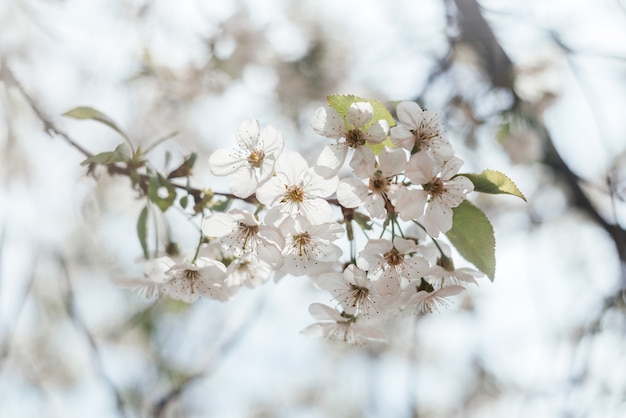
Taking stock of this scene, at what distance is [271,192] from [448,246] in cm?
34

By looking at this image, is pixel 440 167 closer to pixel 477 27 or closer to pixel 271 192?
pixel 271 192

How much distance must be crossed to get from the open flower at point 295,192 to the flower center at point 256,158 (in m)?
0.03

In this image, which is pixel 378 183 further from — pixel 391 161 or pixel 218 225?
pixel 218 225

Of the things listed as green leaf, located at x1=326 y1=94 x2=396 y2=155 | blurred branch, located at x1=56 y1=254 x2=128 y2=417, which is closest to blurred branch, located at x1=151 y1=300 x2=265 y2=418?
blurred branch, located at x1=56 y1=254 x2=128 y2=417

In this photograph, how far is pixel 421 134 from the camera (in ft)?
2.91

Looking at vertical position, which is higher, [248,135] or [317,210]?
[248,135]

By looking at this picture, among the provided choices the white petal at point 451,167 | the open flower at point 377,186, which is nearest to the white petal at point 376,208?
the open flower at point 377,186

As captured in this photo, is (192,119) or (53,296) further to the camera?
(192,119)

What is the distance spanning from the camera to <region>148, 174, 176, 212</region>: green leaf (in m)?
1.03

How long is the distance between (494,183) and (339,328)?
0.39 metres

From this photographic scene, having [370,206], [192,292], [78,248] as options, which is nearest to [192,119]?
[78,248]

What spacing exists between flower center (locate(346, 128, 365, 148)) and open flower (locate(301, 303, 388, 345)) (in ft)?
1.00

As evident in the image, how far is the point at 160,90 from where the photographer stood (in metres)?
2.91

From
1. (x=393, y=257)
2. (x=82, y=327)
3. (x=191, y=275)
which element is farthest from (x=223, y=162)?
(x=82, y=327)
